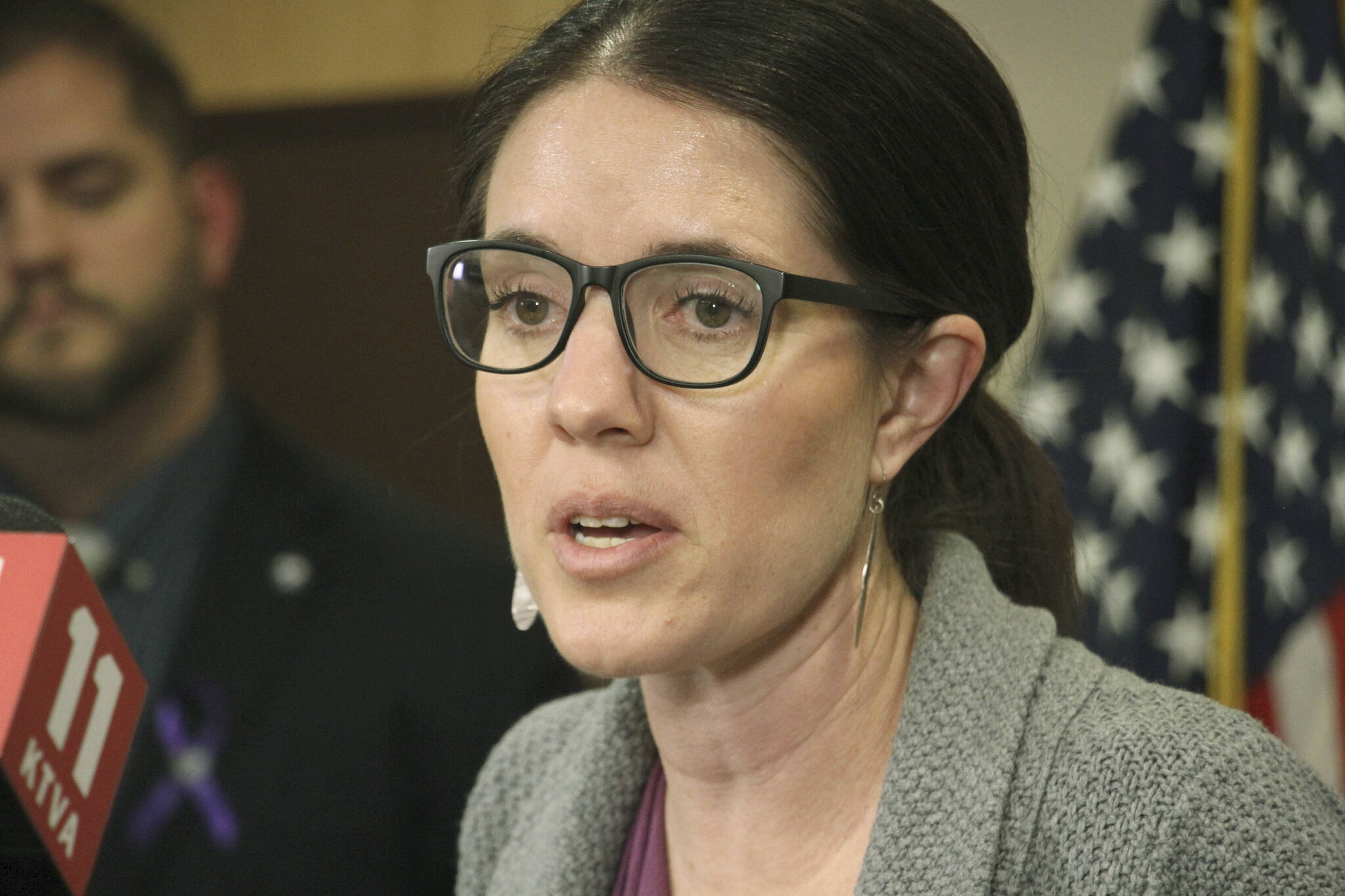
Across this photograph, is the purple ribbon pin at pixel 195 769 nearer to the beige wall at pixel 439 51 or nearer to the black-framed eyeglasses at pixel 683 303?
the beige wall at pixel 439 51

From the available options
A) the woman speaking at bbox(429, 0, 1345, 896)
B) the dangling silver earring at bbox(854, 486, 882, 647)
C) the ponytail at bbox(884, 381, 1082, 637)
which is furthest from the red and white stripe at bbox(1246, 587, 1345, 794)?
the dangling silver earring at bbox(854, 486, 882, 647)

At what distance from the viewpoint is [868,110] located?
1133 millimetres

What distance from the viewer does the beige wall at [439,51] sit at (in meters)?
2.54

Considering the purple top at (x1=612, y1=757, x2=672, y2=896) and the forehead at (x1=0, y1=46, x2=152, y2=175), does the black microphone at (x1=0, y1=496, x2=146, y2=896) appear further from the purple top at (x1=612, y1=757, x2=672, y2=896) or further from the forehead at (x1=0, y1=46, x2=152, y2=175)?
the forehead at (x1=0, y1=46, x2=152, y2=175)

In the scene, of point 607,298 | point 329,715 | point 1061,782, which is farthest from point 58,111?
point 1061,782

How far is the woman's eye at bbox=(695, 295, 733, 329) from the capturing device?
3.67ft

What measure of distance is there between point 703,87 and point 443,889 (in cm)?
179

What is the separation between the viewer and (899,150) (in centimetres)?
115

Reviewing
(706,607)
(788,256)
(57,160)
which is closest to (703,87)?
(788,256)

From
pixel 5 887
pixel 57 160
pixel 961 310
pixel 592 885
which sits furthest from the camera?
pixel 57 160

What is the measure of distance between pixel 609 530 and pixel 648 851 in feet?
1.41

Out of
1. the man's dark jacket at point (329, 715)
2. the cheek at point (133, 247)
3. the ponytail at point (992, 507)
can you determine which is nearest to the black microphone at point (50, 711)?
the ponytail at point (992, 507)

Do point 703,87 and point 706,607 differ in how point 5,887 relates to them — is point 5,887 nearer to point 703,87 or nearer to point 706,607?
point 706,607

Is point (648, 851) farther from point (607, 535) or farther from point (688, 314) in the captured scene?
point (688, 314)
